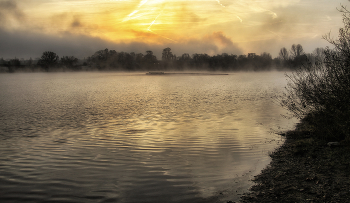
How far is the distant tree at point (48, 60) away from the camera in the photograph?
557 feet

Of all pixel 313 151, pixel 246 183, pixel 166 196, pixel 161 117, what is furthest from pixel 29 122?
pixel 313 151

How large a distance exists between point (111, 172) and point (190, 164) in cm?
258

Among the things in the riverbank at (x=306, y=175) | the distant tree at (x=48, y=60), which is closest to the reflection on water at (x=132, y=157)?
the riverbank at (x=306, y=175)

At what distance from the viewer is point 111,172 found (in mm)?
8492

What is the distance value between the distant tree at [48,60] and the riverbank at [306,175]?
18182 cm

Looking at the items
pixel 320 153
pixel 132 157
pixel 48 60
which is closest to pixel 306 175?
pixel 320 153

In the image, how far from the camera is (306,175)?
24.5ft

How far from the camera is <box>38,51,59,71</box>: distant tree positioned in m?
170

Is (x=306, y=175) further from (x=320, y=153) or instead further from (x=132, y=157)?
(x=132, y=157)

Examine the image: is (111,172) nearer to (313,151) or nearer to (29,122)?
(313,151)

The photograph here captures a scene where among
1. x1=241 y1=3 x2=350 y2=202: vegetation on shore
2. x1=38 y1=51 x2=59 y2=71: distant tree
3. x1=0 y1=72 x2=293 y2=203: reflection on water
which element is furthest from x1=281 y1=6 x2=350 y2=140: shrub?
x1=38 y1=51 x2=59 y2=71: distant tree

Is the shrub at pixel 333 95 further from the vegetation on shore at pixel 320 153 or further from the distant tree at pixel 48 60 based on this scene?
the distant tree at pixel 48 60

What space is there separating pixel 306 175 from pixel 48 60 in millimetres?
184862

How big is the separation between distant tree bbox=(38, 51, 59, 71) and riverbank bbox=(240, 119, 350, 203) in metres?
182
